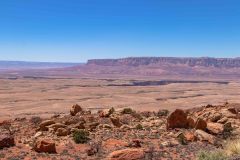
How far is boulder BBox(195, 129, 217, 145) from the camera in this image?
60.7ft

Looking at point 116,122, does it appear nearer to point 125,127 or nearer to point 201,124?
point 125,127

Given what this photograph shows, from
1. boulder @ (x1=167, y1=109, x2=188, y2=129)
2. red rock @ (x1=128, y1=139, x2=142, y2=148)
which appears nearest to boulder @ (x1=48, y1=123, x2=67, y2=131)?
red rock @ (x1=128, y1=139, x2=142, y2=148)

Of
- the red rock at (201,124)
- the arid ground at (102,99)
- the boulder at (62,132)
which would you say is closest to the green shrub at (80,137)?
the boulder at (62,132)

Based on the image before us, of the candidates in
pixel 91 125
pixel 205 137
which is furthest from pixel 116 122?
pixel 205 137

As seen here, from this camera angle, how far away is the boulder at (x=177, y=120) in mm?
20516

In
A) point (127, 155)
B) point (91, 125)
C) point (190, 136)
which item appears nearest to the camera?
point (127, 155)

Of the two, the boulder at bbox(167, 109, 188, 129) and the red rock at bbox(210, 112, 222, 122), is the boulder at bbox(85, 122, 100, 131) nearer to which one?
the boulder at bbox(167, 109, 188, 129)

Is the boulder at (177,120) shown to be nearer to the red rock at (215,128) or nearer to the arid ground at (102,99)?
the red rock at (215,128)

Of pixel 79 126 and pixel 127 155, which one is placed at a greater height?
pixel 127 155

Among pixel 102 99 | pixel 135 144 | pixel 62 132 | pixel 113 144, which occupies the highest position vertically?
pixel 62 132

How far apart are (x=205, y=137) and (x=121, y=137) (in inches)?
153

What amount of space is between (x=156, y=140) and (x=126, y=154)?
4.72 m

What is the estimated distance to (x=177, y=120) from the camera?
20672mm

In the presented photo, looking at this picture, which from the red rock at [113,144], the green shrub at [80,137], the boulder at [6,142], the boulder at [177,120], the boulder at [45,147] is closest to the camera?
the boulder at [45,147]
